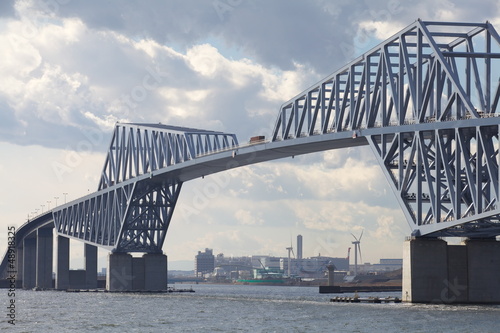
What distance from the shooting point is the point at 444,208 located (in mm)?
108875

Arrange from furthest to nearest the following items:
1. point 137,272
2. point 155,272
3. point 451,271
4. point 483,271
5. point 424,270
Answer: point 137,272 < point 155,272 < point 483,271 < point 451,271 < point 424,270

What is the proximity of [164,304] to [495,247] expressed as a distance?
4143cm

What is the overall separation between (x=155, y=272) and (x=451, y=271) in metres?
79.3

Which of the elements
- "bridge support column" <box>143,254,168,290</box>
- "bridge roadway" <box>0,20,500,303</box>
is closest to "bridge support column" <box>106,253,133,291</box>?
"bridge support column" <box>143,254,168,290</box>

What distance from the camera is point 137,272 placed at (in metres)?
183

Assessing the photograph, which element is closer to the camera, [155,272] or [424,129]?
[424,129]

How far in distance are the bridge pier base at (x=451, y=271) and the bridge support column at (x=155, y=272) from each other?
7725 cm

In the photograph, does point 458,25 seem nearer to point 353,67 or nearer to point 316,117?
point 353,67

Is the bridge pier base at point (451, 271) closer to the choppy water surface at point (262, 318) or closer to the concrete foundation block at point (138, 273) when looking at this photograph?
the choppy water surface at point (262, 318)

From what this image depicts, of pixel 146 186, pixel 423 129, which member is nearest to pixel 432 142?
pixel 423 129

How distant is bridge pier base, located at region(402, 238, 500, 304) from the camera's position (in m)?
109

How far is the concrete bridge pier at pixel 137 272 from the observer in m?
181

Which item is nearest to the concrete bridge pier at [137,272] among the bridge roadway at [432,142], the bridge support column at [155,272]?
the bridge support column at [155,272]

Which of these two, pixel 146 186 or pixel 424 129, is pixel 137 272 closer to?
pixel 146 186
